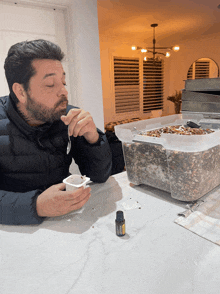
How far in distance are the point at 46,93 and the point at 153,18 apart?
14.1 ft

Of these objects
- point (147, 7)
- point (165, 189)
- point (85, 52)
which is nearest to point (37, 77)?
point (165, 189)

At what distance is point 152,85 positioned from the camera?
7.50m

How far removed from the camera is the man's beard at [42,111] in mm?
1010

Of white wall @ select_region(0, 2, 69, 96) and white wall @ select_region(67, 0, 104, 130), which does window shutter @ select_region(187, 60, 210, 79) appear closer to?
white wall @ select_region(67, 0, 104, 130)

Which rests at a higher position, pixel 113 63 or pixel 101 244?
pixel 113 63

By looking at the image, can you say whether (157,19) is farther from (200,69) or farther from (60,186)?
(60,186)

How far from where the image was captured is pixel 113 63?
20.2 ft

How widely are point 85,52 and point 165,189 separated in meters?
2.15

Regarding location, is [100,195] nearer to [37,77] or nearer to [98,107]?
[37,77]

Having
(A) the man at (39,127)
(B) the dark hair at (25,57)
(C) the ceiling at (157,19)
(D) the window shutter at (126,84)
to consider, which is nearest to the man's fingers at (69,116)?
(A) the man at (39,127)

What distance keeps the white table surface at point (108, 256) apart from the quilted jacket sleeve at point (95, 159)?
0.85ft

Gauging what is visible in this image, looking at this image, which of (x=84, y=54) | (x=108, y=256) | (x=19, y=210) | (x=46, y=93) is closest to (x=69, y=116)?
(x=46, y=93)

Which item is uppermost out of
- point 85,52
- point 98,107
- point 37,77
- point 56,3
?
point 56,3

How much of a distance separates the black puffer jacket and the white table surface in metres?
0.32
